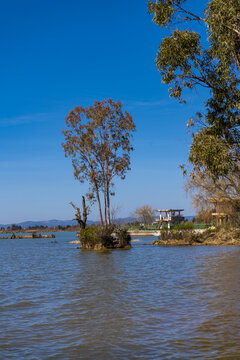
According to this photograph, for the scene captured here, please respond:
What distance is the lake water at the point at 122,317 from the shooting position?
6453 mm

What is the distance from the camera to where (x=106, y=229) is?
3262 centimetres

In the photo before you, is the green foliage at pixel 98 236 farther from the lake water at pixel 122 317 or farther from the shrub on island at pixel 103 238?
the lake water at pixel 122 317

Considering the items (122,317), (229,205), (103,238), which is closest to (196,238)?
(229,205)

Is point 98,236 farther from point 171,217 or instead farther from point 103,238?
point 171,217

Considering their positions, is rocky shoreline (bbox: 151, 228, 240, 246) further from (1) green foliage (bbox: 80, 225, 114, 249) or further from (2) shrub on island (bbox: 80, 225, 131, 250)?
(1) green foliage (bbox: 80, 225, 114, 249)

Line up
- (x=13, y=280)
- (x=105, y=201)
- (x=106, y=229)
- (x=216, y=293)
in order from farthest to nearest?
(x=105, y=201) → (x=106, y=229) → (x=13, y=280) → (x=216, y=293)

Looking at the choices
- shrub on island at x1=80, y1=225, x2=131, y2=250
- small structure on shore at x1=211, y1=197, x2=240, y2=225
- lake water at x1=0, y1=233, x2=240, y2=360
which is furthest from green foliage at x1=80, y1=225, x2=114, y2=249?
lake water at x1=0, y1=233, x2=240, y2=360

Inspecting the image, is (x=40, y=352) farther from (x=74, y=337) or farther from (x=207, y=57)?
(x=207, y=57)

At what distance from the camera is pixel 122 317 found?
8.88 metres

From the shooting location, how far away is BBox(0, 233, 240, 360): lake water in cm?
645

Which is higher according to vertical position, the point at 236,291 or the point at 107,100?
the point at 107,100

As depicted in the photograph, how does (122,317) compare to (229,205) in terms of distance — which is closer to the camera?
→ (122,317)

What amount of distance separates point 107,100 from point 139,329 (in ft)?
110

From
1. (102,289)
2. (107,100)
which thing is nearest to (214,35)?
(102,289)
